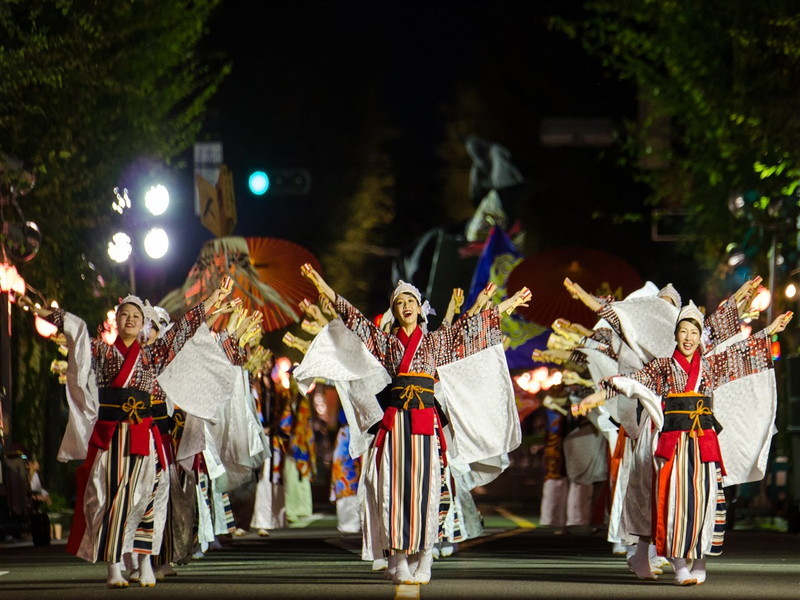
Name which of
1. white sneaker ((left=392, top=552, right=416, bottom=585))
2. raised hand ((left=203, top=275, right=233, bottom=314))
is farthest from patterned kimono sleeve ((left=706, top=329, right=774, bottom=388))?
raised hand ((left=203, top=275, right=233, bottom=314))

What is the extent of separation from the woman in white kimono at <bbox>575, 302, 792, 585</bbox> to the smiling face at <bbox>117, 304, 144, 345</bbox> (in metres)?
2.98

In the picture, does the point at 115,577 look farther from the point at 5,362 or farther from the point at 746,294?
the point at 5,362

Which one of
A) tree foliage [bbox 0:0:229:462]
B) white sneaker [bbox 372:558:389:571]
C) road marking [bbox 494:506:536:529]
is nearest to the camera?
white sneaker [bbox 372:558:389:571]

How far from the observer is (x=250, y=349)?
1625 centimetres

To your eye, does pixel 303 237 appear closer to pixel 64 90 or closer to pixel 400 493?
pixel 64 90

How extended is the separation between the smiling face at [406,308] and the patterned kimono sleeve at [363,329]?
26 cm

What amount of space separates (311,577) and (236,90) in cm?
2731

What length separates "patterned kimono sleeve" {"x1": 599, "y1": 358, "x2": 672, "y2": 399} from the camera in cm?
1087

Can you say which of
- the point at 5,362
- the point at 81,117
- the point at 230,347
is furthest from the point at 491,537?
the point at 81,117

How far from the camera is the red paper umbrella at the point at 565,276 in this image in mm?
19297

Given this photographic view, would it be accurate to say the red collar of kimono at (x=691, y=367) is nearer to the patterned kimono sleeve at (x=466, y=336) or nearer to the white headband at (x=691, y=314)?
the white headband at (x=691, y=314)

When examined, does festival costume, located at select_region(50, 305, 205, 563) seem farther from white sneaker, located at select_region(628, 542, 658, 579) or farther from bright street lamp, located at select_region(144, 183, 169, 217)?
bright street lamp, located at select_region(144, 183, 169, 217)

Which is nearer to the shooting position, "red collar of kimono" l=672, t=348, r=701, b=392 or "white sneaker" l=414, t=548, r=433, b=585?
"white sneaker" l=414, t=548, r=433, b=585

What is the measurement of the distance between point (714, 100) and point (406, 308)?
10.4m
